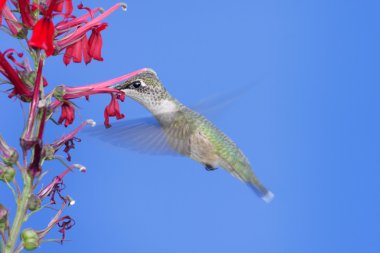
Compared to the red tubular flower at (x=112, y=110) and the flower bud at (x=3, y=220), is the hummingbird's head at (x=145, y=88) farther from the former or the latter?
the flower bud at (x=3, y=220)

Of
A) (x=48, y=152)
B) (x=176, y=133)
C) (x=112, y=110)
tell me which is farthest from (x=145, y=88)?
(x=48, y=152)

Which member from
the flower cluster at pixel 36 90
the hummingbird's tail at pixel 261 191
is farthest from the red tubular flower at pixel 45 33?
the hummingbird's tail at pixel 261 191

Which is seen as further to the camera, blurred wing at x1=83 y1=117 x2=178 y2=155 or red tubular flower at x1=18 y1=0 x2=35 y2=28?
blurred wing at x1=83 y1=117 x2=178 y2=155

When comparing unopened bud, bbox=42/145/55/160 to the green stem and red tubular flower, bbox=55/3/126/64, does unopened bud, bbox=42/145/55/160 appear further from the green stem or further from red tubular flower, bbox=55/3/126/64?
red tubular flower, bbox=55/3/126/64

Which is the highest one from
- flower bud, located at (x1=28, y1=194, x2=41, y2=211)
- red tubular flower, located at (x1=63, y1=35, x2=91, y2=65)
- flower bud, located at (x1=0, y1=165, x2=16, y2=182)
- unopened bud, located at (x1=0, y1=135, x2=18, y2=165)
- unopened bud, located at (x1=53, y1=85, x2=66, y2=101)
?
red tubular flower, located at (x1=63, y1=35, x2=91, y2=65)

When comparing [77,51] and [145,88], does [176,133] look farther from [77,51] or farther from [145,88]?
[77,51]

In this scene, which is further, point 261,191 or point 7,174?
point 261,191

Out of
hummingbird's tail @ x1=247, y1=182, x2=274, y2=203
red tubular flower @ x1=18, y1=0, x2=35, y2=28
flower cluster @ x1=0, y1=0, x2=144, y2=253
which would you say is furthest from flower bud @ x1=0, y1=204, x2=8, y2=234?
hummingbird's tail @ x1=247, y1=182, x2=274, y2=203

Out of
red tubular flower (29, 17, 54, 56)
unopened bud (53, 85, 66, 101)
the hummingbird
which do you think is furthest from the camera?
the hummingbird
